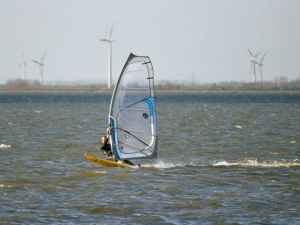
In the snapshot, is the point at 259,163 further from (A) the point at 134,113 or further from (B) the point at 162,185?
(B) the point at 162,185

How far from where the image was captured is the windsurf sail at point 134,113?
2434cm

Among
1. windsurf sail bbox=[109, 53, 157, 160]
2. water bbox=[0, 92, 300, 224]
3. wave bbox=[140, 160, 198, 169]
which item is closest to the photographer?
water bbox=[0, 92, 300, 224]

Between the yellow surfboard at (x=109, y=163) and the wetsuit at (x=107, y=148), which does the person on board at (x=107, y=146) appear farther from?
the yellow surfboard at (x=109, y=163)

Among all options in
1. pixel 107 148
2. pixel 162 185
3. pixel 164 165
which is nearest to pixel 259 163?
pixel 164 165

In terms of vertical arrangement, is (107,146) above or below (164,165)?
above

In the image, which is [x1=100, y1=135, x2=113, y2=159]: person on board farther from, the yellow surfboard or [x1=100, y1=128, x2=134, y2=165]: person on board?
the yellow surfboard

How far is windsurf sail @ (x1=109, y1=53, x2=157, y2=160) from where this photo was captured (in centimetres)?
2434

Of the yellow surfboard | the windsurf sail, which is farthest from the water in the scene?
the windsurf sail

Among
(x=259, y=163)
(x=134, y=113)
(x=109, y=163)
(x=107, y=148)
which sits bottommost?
(x=259, y=163)

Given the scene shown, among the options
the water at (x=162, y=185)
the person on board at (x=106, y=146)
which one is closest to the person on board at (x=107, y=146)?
the person on board at (x=106, y=146)

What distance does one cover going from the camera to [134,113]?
81.6ft

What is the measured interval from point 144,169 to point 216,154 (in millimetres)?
6494

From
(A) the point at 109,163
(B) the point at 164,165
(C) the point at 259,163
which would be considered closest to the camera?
(A) the point at 109,163

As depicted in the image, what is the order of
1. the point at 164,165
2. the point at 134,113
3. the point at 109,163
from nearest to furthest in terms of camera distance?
the point at 134,113 < the point at 109,163 < the point at 164,165
